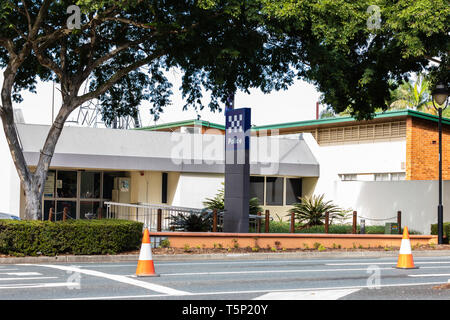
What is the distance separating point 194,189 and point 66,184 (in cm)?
607

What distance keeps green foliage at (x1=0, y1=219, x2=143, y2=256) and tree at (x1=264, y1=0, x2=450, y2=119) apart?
669 centimetres

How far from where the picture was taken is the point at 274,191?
1308 inches

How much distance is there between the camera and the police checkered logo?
63.5 ft

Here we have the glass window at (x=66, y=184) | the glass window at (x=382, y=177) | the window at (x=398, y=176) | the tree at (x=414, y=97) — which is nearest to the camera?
the glass window at (x=66, y=184)

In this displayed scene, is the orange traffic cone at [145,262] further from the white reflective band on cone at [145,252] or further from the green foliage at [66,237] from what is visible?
the green foliage at [66,237]

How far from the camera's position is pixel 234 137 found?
1952 cm

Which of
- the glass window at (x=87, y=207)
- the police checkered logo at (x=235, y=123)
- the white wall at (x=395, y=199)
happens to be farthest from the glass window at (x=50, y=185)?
the white wall at (x=395, y=199)

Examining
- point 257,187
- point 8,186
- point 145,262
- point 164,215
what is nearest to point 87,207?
point 164,215

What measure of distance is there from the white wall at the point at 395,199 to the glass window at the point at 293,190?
6.62ft

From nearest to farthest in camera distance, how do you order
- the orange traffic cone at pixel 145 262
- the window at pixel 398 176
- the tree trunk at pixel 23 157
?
the orange traffic cone at pixel 145 262
the tree trunk at pixel 23 157
the window at pixel 398 176

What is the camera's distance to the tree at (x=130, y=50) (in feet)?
54.2
